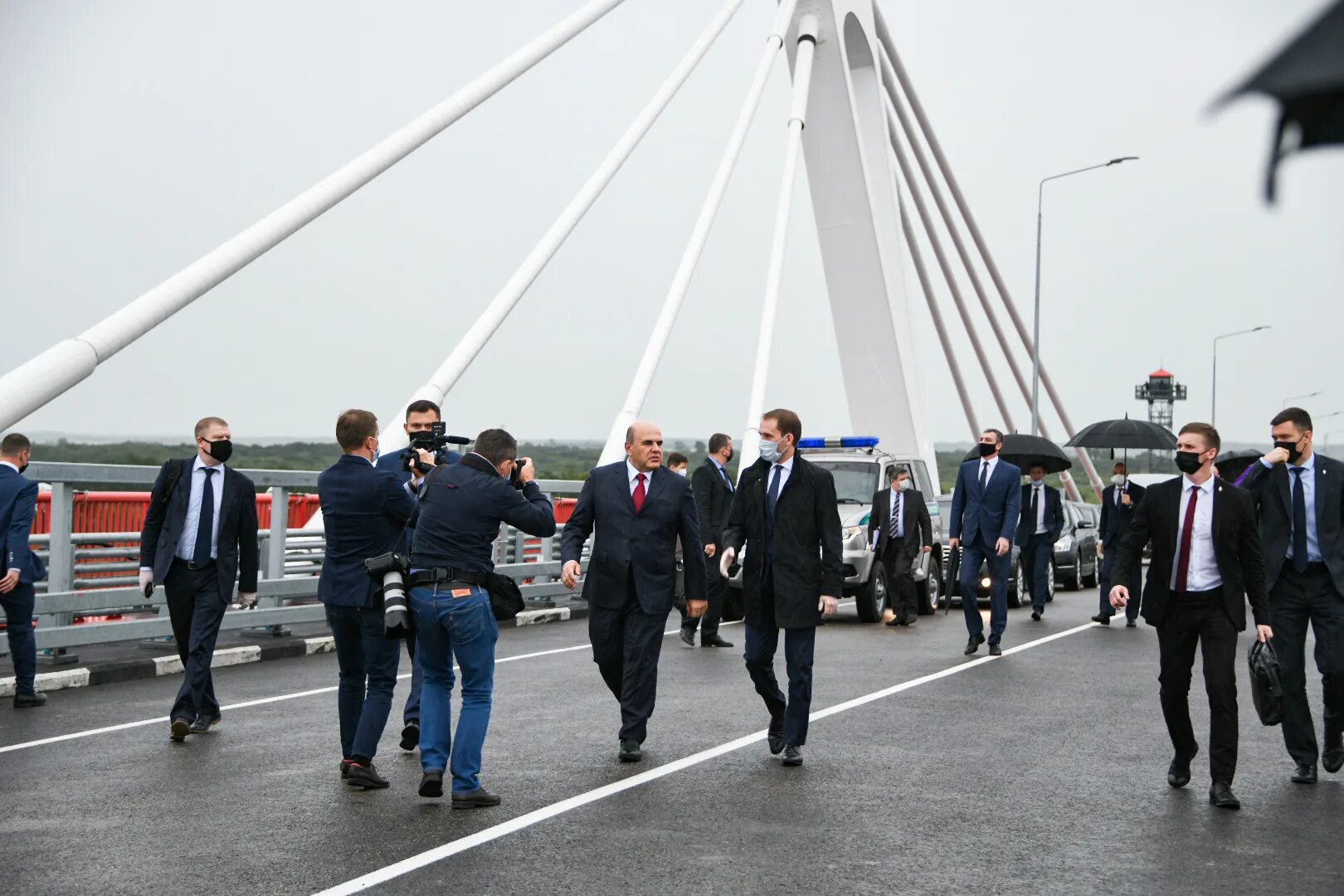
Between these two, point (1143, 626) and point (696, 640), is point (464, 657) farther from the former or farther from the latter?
point (1143, 626)

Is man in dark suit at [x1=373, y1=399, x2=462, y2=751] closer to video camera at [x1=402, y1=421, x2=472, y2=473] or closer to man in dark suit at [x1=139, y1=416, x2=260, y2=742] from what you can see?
video camera at [x1=402, y1=421, x2=472, y2=473]

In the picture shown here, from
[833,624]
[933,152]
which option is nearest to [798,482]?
[833,624]

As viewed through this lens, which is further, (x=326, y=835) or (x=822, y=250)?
(x=822, y=250)

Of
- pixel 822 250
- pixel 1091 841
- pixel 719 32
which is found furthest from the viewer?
pixel 822 250

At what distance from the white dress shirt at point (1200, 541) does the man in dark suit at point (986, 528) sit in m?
6.22

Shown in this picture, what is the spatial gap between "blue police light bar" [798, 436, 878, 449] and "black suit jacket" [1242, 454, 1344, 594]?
10.8 meters

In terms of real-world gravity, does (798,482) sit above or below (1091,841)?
above

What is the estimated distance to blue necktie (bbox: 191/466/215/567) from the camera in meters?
8.64

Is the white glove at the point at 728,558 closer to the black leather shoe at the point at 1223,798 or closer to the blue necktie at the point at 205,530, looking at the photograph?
the black leather shoe at the point at 1223,798

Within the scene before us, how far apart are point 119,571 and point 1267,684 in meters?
9.80

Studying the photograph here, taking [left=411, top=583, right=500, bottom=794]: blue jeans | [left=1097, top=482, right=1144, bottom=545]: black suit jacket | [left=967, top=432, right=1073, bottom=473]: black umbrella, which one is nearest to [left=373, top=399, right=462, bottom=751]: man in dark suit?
[left=411, top=583, right=500, bottom=794]: blue jeans

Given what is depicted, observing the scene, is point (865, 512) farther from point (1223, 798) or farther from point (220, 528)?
point (1223, 798)

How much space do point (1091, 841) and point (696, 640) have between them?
881 cm

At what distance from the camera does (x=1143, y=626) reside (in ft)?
56.2
